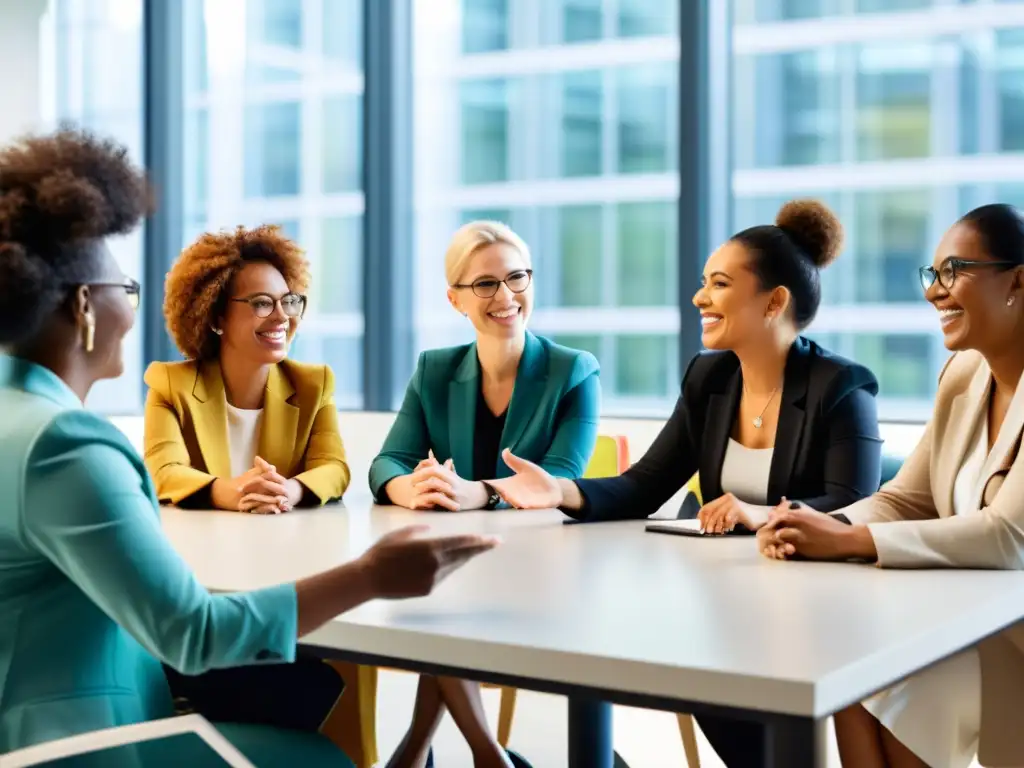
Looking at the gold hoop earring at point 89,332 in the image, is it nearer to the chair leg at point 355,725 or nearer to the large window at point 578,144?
the chair leg at point 355,725

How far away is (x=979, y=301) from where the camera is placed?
2.17 metres

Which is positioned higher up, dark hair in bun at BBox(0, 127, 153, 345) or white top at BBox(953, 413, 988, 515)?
dark hair in bun at BBox(0, 127, 153, 345)

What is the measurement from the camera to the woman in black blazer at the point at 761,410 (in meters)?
2.52

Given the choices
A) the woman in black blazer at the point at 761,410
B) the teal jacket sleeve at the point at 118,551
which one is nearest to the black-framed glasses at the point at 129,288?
the teal jacket sleeve at the point at 118,551

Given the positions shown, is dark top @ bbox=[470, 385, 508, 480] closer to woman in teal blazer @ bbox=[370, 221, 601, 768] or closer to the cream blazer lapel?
woman in teal blazer @ bbox=[370, 221, 601, 768]

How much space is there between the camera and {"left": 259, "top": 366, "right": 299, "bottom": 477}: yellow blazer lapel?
9.75 feet

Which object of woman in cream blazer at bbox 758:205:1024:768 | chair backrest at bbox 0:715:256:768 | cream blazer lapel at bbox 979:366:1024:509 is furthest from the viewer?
cream blazer lapel at bbox 979:366:1024:509

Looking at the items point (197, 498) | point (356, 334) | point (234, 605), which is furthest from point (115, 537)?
point (356, 334)

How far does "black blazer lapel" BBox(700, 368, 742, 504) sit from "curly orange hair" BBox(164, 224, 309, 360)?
3.61 ft

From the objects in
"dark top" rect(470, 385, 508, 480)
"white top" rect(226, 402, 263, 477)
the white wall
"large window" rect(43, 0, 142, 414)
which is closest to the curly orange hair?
"white top" rect(226, 402, 263, 477)

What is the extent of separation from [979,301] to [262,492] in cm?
149

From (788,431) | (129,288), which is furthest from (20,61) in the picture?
(129,288)

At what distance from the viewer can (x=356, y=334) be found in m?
5.73

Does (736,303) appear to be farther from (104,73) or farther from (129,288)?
(104,73)
